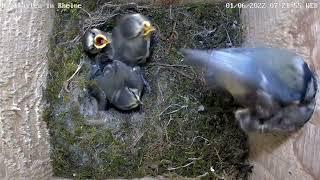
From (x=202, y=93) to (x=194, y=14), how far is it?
20cm

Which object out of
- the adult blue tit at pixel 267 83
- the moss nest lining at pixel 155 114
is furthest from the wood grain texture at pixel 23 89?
the adult blue tit at pixel 267 83

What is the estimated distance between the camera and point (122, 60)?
3.98 ft

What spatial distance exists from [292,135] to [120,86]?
43cm

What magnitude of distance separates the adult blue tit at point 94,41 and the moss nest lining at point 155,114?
0.03 metres

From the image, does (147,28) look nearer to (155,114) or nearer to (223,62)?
(155,114)

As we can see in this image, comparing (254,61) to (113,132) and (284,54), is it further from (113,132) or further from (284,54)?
(113,132)

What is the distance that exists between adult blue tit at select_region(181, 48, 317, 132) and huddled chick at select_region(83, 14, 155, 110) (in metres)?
0.26

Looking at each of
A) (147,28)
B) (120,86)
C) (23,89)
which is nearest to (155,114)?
(120,86)

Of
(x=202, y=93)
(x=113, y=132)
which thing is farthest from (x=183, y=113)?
(x=113, y=132)

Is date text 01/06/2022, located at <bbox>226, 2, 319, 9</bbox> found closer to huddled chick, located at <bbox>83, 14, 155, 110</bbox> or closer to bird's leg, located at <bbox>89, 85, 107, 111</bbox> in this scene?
huddled chick, located at <bbox>83, 14, 155, 110</bbox>

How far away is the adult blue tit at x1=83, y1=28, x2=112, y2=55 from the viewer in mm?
1193

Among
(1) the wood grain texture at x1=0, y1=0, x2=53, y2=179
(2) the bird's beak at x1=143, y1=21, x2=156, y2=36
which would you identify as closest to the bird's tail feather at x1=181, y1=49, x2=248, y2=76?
(2) the bird's beak at x1=143, y1=21, x2=156, y2=36

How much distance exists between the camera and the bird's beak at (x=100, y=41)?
1193mm

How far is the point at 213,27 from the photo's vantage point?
124 cm
